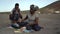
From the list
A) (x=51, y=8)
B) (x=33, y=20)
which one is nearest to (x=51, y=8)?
(x=51, y=8)

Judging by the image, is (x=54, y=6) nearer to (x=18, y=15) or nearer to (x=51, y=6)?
(x=51, y=6)

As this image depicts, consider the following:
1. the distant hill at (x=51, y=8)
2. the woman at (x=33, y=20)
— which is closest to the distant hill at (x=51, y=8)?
the distant hill at (x=51, y=8)

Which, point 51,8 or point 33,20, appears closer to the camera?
point 33,20

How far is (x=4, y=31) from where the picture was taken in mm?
7062

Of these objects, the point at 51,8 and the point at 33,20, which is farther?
the point at 51,8

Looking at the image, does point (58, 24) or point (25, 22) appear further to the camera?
point (58, 24)

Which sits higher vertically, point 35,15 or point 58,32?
point 35,15

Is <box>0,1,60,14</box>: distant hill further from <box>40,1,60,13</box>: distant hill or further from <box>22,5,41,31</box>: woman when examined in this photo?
<box>22,5,41,31</box>: woman

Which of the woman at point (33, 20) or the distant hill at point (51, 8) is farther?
the distant hill at point (51, 8)

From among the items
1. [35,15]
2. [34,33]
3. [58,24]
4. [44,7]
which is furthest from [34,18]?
[44,7]

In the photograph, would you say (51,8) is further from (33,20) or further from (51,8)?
(33,20)

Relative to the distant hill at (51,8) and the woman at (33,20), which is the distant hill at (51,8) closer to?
the distant hill at (51,8)

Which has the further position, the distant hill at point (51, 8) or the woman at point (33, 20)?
the distant hill at point (51, 8)

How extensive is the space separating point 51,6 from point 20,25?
5.51 m
